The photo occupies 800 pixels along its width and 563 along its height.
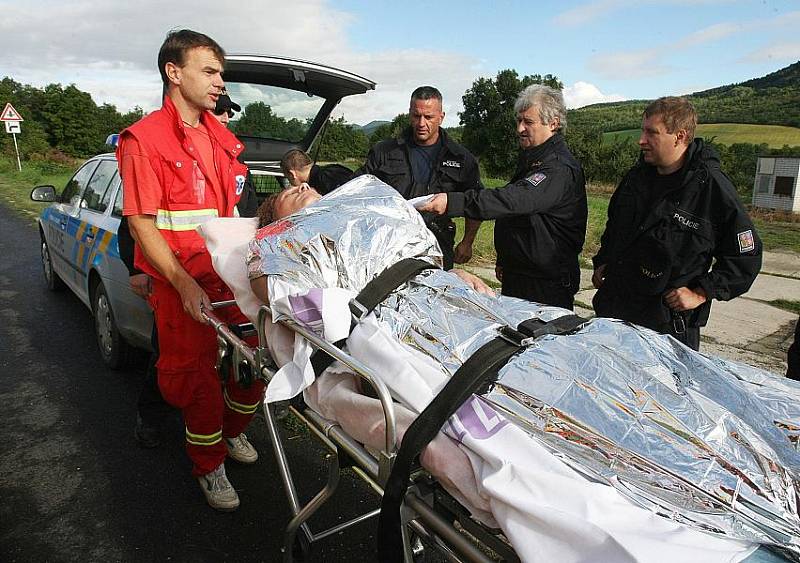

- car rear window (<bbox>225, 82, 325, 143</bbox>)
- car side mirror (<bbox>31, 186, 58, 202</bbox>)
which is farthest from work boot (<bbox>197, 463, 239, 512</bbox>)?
car side mirror (<bbox>31, 186, 58, 202</bbox>)

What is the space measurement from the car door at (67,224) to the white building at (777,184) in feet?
110

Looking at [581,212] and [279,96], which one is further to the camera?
[279,96]

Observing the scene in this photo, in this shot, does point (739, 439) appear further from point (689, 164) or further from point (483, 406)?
point (689, 164)

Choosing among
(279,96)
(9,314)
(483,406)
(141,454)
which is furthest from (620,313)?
(9,314)

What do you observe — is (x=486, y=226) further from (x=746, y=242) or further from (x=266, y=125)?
(x=746, y=242)

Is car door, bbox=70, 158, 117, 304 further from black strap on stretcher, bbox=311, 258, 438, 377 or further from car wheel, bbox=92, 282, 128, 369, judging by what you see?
black strap on stretcher, bbox=311, 258, 438, 377

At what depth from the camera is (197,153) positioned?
2.70m

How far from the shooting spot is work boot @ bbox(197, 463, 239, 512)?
267 cm

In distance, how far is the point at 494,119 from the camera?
5231 centimetres

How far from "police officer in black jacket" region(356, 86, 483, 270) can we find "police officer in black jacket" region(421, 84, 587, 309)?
536mm

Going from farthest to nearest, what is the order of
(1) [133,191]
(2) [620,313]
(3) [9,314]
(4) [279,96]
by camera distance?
1. (3) [9,314]
2. (4) [279,96]
3. (2) [620,313]
4. (1) [133,191]

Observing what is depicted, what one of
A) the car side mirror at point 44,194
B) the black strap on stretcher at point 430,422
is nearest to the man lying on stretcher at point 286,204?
the black strap on stretcher at point 430,422

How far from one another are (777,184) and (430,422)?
3719 centimetres

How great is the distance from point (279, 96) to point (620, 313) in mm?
3311
